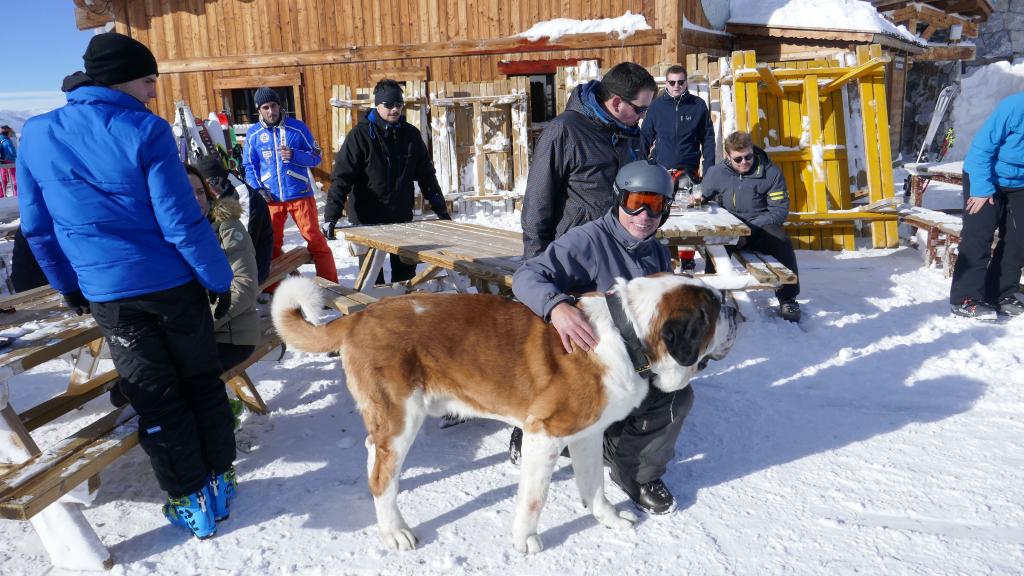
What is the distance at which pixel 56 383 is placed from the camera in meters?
4.68

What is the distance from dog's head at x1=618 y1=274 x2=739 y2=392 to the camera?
2.32 metres

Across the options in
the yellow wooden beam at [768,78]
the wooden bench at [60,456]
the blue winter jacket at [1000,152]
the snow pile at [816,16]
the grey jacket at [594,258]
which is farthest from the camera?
the snow pile at [816,16]

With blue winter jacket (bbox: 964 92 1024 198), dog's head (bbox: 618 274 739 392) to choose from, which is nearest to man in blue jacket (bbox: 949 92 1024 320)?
blue winter jacket (bbox: 964 92 1024 198)

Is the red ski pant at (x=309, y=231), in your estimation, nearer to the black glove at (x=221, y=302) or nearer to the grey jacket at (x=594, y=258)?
the black glove at (x=221, y=302)

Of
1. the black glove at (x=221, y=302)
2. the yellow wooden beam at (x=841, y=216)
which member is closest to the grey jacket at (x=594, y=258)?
the black glove at (x=221, y=302)

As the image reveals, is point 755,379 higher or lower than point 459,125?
lower

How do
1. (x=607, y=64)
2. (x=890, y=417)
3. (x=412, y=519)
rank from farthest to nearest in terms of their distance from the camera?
1. (x=607, y=64)
2. (x=890, y=417)
3. (x=412, y=519)

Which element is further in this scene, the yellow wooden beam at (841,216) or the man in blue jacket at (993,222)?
the yellow wooden beam at (841,216)

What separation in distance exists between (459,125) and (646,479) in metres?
9.05

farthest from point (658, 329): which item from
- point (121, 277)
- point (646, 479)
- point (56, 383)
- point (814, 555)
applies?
point (56, 383)

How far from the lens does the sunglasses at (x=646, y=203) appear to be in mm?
2623

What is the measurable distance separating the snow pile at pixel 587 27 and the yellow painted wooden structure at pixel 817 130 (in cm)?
489

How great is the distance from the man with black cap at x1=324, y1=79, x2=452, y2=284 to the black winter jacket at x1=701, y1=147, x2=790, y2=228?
2700 millimetres

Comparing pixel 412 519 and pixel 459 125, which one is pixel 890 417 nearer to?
pixel 412 519
